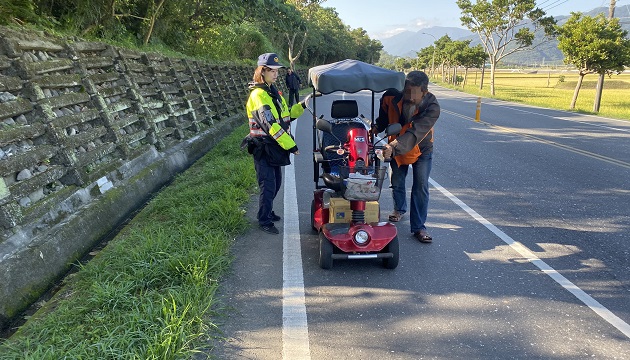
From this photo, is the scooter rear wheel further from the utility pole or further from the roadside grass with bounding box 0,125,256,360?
the utility pole

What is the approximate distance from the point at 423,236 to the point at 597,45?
21714 mm

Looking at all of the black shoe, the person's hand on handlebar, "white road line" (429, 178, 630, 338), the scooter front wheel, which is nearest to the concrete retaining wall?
the black shoe

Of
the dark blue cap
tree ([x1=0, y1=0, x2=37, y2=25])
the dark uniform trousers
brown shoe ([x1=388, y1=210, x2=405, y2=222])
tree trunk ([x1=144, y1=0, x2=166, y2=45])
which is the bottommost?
brown shoe ([x1=388, y1=210, x2=405, y2=222])

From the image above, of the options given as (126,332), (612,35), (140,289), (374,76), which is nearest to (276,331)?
(126,332)

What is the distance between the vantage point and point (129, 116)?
275 inches

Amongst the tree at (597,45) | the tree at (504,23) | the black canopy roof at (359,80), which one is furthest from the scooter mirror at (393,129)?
the tree at (504,23)

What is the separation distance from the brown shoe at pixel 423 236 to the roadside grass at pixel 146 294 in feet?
6.72

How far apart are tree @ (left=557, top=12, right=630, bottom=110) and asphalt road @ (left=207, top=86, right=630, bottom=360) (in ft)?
58.8

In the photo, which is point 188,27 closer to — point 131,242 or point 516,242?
point 131,242

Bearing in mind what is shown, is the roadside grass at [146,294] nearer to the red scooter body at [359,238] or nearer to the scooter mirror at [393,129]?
the red scooter body at [359,238]

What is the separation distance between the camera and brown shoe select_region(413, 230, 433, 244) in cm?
478

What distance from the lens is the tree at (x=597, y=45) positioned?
2081cm

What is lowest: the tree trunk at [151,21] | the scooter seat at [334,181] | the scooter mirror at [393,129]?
the scooter seat at [334,181]

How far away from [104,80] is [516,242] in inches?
247
